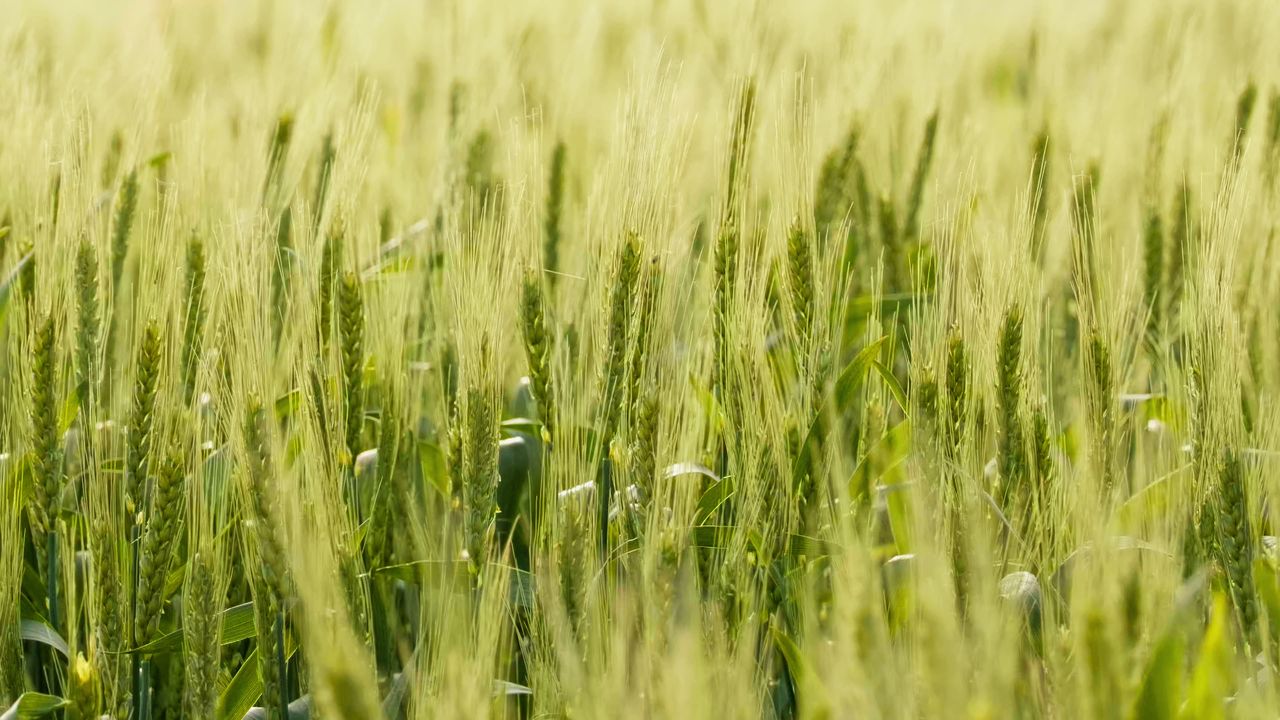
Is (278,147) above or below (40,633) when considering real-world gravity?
above

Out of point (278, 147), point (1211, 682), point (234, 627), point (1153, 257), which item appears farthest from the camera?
point (278, 147)

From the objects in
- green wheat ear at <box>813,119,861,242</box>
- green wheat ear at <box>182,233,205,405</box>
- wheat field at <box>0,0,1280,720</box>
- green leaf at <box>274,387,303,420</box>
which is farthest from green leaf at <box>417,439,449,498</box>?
green wheat ear at <box>813,119,861,242</box>

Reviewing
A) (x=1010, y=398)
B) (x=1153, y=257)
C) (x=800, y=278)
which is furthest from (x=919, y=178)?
(x=1010, y=398)

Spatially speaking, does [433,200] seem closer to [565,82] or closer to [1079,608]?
[565,82]

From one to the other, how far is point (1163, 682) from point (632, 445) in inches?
20.2

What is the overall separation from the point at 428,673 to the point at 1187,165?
1359mm

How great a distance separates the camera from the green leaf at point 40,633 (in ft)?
3.82

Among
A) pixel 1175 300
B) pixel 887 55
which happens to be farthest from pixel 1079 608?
pixel 887 55

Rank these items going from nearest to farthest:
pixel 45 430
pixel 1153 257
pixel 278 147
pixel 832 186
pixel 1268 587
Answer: pixel 1268 587 → pixel 45 430 → pixel 1153 257 → pixel 832 186 → pixel 278 147

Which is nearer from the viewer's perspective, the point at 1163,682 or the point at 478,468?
the point at 1163,682

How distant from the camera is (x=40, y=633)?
1.20 meters

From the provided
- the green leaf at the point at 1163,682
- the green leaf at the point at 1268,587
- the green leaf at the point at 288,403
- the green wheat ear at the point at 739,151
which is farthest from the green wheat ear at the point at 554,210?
the green leaf at the point at 1163,682

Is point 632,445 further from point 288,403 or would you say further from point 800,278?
point 288,403

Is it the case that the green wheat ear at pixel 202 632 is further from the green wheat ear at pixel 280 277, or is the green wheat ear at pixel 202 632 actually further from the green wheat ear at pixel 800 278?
the green wheat ear at pixel 800 278
